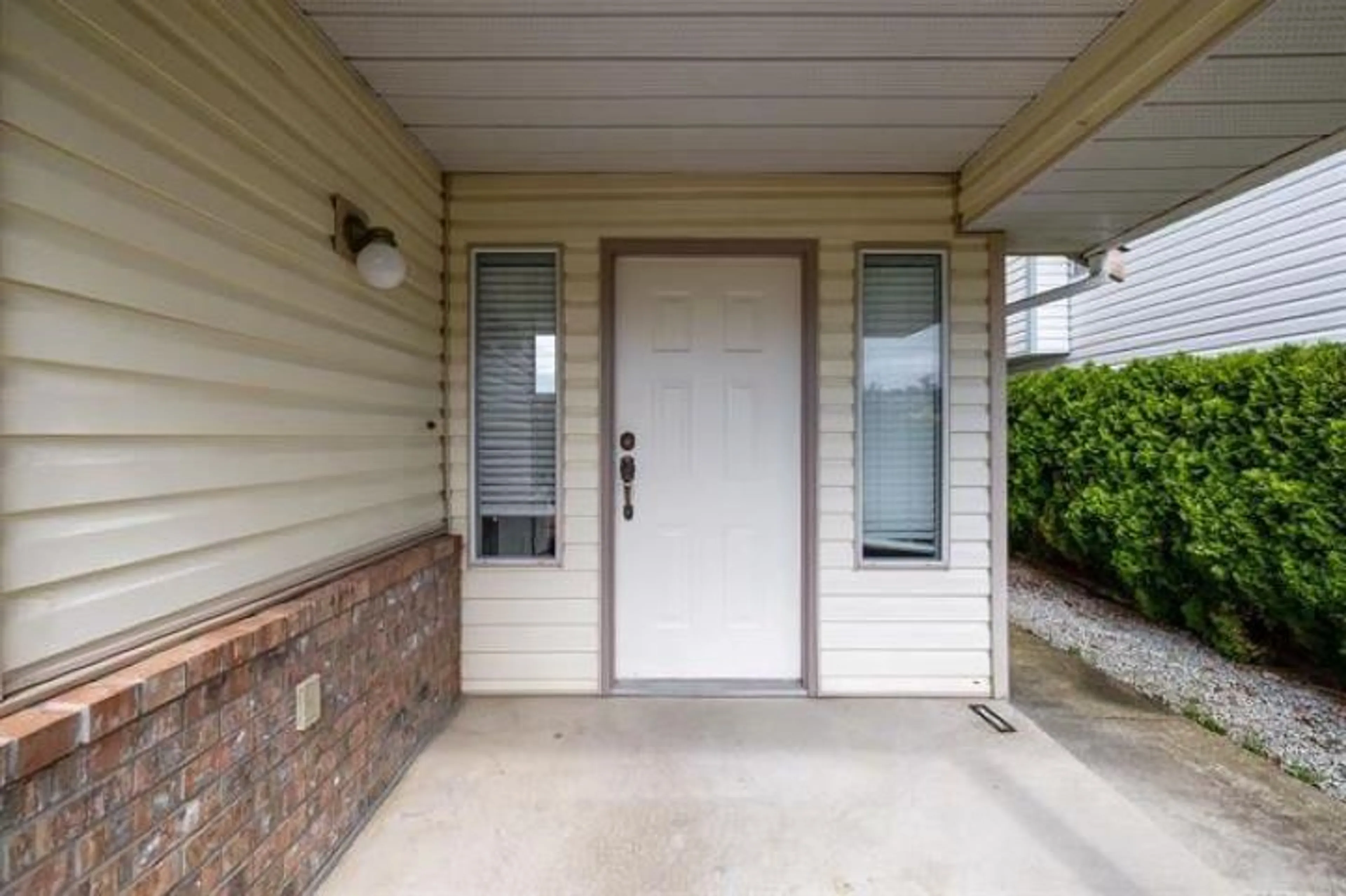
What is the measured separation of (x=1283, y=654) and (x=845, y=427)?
286cm

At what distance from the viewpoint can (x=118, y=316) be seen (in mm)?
1297

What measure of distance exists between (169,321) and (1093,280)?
12.1 ft

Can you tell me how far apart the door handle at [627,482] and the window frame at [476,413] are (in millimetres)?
254

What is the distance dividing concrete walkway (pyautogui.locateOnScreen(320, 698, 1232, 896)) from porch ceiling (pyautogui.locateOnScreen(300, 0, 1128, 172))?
227cm

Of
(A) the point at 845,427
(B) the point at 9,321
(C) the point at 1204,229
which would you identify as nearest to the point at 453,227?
(A) the point at 845,427

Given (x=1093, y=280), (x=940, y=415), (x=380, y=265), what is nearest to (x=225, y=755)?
(x=380, y=265)

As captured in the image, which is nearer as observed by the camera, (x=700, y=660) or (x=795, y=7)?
(x=795, y=7)

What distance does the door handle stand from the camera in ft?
10.3

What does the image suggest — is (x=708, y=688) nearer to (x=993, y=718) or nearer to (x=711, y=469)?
(x=711, y=469)

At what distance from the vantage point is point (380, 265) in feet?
7.15

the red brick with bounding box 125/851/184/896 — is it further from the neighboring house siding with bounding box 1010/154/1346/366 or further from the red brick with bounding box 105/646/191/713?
the neighboring house siding with bounding box 1010/154/1346/366

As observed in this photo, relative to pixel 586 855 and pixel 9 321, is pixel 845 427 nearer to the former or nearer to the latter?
pixel 586 855

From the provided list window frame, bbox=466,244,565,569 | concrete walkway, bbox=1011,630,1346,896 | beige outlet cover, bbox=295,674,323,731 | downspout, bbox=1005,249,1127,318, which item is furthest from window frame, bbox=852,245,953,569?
beige outlet cover, bbox=295,674,323,731

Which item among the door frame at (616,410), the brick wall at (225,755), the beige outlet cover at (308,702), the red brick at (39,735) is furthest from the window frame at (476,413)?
the red brick at (39,735)
